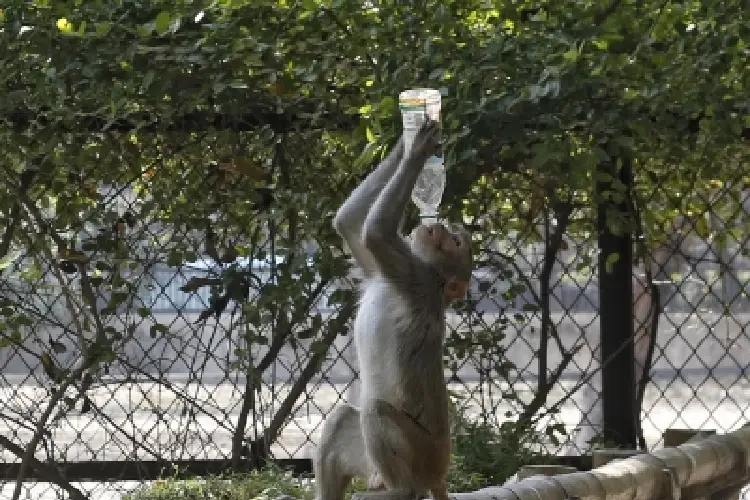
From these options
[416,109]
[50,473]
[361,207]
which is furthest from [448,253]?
[50,473]

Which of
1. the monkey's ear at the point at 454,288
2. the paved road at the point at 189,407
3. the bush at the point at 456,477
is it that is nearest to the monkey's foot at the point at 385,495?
the monkey's ear at the point at 454,288

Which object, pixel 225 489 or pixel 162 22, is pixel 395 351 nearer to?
pixel 162 22

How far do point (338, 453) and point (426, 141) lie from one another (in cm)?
97

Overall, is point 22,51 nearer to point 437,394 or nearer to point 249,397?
point 249,397

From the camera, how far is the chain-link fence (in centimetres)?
557

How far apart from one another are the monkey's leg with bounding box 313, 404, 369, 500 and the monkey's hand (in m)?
0.84

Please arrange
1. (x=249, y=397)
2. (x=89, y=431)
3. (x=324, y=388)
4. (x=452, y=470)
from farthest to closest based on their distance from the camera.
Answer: (x=324, y=388), (x=89, y=431), (x=249, y=397), (x=452, y=470)

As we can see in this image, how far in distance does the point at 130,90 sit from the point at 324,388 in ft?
7.65

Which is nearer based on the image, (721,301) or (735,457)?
(735,457)

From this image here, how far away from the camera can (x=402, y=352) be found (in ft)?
13.3

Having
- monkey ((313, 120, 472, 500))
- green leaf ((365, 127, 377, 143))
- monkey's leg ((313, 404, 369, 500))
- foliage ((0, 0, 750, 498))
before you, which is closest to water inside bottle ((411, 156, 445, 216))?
foliage ((0, 0, 750, 498))

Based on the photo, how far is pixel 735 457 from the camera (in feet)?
17.3

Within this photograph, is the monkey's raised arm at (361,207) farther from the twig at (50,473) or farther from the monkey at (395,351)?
the twig at (50,473)

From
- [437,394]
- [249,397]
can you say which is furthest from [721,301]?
[437,394]
